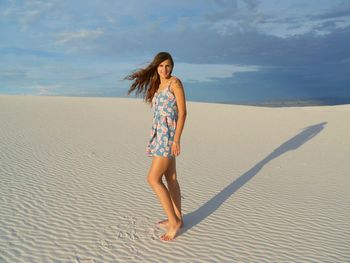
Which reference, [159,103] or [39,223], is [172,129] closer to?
[159,103]

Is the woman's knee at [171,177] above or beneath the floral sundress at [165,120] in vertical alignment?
beneath

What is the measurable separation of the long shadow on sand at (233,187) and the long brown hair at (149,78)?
209 cm

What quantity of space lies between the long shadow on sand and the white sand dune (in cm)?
2

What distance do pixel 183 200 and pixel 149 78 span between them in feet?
9.60

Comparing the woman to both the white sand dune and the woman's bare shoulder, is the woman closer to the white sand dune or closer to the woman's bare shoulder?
the woman's bare shoulder

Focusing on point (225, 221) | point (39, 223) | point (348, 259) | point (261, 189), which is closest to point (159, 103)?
point (225, 221)

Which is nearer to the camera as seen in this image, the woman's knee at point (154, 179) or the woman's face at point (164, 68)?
the woman's face at point (164, 68)

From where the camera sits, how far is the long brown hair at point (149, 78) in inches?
169

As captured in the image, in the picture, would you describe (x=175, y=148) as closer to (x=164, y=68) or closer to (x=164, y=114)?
(x=164, y=114)

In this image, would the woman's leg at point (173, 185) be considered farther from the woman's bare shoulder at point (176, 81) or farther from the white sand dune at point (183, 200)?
the woman's bare shoulder at point (176, 81)

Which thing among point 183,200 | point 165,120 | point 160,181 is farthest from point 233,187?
point 165,120

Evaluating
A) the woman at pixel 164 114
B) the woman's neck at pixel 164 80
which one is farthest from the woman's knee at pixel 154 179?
the woman's neck at pixel 164 80

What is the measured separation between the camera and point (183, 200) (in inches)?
259

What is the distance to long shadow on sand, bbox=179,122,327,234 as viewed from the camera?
220 inches
